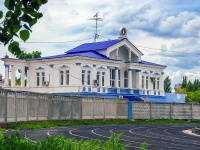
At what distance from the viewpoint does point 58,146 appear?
8164 millimetres

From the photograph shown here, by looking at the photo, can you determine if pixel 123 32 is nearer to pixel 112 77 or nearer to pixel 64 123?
pixel 112 77

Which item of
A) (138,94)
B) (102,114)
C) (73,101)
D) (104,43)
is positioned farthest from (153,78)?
(73,101)

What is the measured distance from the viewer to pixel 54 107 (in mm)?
36688

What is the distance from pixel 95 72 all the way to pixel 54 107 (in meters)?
18.5

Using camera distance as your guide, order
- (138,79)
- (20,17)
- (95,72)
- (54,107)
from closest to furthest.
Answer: (20,17), (54,107), (95,72), (138,79)

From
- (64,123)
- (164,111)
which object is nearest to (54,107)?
(64,123)

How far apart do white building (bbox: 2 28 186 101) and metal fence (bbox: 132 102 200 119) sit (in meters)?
8.31

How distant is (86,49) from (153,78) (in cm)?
1091

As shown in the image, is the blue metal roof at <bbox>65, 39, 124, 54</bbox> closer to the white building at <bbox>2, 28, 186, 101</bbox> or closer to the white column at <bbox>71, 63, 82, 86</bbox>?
the white building at <bbox>2, 28, 186, 101</bbox>

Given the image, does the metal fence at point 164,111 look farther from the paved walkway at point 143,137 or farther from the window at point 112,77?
the paved walkway at point 143,137

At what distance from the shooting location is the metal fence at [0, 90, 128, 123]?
28.9 metres

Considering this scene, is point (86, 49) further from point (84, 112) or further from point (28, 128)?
point (28, 128)

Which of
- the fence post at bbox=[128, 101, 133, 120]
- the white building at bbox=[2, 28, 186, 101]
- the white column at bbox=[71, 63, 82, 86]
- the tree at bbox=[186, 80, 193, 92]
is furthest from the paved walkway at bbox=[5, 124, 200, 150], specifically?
the tree at bbox=[186, 80, 193, 92]

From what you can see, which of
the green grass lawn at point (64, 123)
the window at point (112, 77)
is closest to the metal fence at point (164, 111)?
the green grass lawn at point (64, 123)
